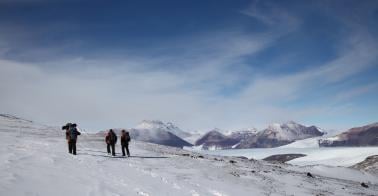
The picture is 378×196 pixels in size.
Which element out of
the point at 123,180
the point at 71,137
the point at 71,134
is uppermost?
the point at 71,134

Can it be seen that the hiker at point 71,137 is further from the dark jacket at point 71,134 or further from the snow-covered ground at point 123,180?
the snow-covered ground at point 123,180

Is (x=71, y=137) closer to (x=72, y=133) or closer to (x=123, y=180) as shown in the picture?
(x=72, y=133)

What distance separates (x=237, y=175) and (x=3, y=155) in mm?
16597

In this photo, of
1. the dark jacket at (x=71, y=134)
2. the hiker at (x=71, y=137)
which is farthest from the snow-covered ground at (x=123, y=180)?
the dark jacket at (x=71, y=134)

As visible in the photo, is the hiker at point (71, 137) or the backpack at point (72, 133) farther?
the backpack at point (72, 133)

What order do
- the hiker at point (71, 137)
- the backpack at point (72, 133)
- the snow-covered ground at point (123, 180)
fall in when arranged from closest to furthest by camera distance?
the snow-covered ground at point (123, 180) → the hiker at point (71, 137) → the backpack at point (72, 133)

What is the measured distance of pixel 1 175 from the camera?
1630 cm

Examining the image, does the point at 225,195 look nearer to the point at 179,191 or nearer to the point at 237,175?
the point at 179,191

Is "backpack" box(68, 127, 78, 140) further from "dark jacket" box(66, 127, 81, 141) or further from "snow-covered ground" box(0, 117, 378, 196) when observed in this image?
"snow-covered ground" box(0, 117, 378, 196)

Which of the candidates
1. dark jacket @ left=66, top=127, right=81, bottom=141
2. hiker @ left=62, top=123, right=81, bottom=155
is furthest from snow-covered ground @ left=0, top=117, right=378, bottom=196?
dark jacket @ left=66, top=127, right=81, bottom=141

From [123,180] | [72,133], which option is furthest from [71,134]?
[123,180]

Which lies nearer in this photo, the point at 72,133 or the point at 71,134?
the point at 71,134

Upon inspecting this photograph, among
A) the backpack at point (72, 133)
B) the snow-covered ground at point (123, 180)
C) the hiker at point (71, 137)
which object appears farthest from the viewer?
the backpack at point (72, 133)

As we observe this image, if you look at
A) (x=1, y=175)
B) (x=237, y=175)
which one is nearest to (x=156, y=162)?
(x=237, y=175)
